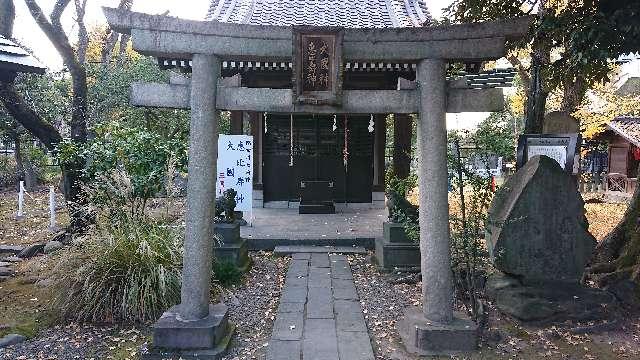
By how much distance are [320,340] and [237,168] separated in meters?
4.94

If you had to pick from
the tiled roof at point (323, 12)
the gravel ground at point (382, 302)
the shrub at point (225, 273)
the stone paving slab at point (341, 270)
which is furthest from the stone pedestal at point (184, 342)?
the tiled roof at point (323, 12)

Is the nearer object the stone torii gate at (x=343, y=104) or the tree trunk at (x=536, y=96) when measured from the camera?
the stone torii gate at (x=343, y=104)

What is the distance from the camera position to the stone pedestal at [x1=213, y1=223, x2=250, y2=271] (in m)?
6.94

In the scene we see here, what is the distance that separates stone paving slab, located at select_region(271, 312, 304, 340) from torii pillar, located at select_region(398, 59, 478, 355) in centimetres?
120

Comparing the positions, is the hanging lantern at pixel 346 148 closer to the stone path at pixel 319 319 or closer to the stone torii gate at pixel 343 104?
the stone path at pixel 319 319

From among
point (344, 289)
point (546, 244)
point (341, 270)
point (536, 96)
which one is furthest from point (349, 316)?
point (536, 96)

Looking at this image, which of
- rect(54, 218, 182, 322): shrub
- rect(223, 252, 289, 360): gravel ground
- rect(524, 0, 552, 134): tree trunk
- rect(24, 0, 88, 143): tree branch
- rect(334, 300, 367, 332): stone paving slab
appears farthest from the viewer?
rect(24, 0, 88, 143): tree branch

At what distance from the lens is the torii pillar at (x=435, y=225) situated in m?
4.24

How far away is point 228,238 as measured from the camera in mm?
7043

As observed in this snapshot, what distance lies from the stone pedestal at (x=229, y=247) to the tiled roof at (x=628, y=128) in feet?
57.0

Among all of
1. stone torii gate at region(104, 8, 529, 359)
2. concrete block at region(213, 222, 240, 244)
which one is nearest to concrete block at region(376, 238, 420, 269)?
concrete block at region(213, 222, 240, 244)

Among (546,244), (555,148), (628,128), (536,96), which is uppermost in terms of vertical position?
(628,128)

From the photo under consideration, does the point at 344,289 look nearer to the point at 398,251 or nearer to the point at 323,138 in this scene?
the point at 398,251

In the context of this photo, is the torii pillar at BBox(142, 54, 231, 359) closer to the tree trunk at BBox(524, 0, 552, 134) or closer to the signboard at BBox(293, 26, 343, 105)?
the signboard at BBox(293, 26, 343, 105)
